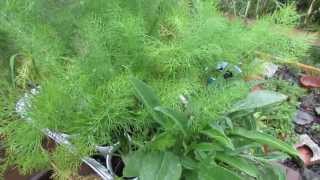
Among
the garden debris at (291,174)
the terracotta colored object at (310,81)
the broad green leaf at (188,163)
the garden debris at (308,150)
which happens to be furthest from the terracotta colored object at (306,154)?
the broad green leaf at (188,163)

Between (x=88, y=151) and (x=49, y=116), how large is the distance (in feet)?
0.31

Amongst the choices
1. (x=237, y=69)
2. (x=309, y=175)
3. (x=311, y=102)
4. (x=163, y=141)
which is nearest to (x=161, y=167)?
(x=163, y=141)

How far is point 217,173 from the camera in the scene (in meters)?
0.81

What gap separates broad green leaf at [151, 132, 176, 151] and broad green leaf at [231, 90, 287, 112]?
0.14 meters

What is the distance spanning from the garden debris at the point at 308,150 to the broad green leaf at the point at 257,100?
0.58m

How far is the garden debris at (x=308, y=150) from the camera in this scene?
1.46m

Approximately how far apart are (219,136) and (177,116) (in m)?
0.08

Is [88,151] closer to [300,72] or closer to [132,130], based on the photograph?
[132,130]

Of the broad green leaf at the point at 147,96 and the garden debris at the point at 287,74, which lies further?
the garden debris at the point at 287,74

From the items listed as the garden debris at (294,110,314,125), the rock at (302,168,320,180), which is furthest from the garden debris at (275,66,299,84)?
the rock at (302,168,320,180)

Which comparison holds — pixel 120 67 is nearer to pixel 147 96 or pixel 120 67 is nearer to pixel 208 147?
pixel 147 96

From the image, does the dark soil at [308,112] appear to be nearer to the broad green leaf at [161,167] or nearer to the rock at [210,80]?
the rock at [210,80]

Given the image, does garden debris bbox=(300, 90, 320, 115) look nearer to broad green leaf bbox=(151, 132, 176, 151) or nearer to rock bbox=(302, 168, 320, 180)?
rock bbox=(302, 168, 320, 180)

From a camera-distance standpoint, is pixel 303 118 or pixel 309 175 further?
pixel 303 118
